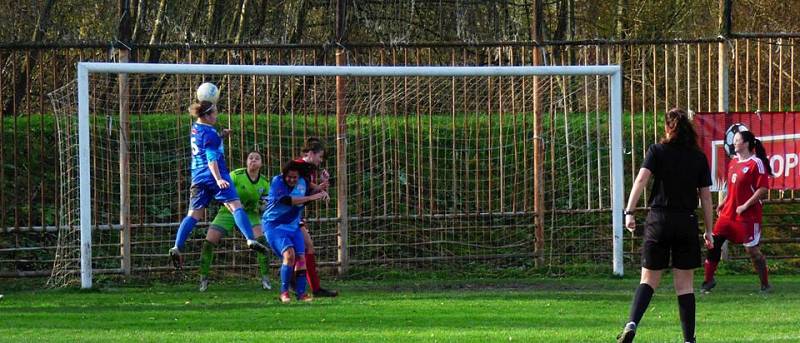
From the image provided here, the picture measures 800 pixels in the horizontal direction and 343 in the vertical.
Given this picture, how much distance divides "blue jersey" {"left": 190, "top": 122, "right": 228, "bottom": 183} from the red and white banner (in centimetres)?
610

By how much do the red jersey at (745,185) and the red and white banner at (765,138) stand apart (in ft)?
6.73

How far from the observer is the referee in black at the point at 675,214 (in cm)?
881

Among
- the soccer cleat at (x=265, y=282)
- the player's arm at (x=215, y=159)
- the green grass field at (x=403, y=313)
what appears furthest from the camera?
the soccer cleat at (x=265, y=282)

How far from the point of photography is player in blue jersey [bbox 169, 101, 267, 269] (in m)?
12.5

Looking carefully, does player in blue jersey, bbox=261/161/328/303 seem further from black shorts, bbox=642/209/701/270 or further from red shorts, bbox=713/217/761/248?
red shorts, bbox=713/217/761/248

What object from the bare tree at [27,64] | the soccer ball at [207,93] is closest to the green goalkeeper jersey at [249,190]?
the soccer ball at [207,93]

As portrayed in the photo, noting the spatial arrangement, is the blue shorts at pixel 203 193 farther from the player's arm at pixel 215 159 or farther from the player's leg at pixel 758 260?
the player's leg at pixel 758 260

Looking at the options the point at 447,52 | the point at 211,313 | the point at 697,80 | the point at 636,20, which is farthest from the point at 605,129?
the point at 211,313

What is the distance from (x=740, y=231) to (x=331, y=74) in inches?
186

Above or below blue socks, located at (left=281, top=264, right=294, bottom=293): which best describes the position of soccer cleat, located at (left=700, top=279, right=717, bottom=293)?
below

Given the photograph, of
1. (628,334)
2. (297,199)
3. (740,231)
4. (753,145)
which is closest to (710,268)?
(740,231)

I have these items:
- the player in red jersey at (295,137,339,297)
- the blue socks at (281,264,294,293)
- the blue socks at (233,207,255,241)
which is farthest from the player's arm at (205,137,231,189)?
the blue socks at (281,264,294,293)

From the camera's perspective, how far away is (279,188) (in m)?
12.2

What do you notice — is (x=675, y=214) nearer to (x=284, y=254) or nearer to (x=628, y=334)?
(x=628, y=334)
